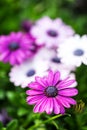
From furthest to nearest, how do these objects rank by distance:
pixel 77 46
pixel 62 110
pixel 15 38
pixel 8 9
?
1. pixel 8 9
2. pixel 15 38
3. pixel 77 46
4. pixel 62 110

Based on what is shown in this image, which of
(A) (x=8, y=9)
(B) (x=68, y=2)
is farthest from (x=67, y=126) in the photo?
(B) (x=68, y=2)

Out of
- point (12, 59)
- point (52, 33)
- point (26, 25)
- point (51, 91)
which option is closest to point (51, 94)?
point (51, 91)

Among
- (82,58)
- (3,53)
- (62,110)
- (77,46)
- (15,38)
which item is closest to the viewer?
(62,110)

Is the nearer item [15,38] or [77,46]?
[77,46]

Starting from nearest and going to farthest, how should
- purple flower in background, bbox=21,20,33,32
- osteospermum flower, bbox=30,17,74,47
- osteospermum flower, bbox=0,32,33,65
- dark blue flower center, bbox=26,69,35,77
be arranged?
1. dark blue flower center, bbox=26,69,35,77
2. osteospermum flower, bbox=0,32,33,65
3. osteospermum flower, bbox=30,17,74,47
4. purple flower in background, bbox=21,20,33,32

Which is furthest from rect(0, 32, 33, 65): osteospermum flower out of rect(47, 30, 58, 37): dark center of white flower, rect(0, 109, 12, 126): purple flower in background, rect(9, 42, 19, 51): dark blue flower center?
rect(0, 109, 12, 126): purple flower in background

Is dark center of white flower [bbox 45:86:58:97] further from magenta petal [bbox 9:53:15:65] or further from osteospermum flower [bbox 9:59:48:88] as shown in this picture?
magenta petal [bbox 9:53:15:65]

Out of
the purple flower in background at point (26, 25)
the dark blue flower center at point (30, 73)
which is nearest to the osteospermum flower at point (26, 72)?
the dark blue flower center at point (30, 73)

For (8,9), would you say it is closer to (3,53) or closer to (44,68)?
(3,53)
